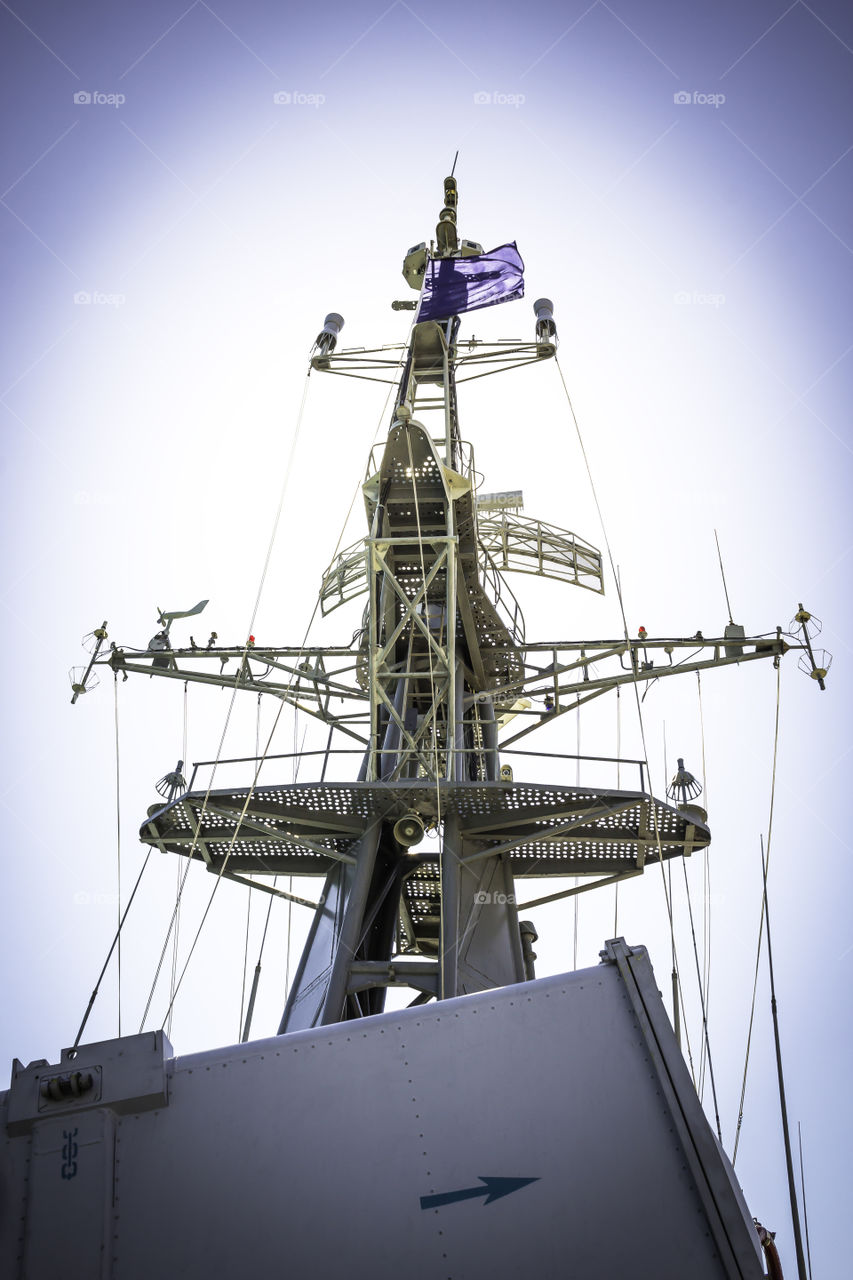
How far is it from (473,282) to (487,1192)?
40.6 ft

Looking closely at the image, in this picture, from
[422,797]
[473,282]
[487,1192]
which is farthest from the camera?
[473,282]

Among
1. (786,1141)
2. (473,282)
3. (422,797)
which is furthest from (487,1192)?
(473,282)

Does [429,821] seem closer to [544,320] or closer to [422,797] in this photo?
[422,797]

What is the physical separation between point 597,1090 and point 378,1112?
0.98m

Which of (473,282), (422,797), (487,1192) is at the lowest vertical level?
(487,1192)

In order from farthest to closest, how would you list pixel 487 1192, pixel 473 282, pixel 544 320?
pixel 544 320 → pixel 473 282 → pixel 487 1192

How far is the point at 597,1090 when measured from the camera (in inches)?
177

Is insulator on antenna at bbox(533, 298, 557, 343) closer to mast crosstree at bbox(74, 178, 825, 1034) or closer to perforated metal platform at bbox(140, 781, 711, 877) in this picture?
mast crosstree at bbox(74, 178, 825, 1034)

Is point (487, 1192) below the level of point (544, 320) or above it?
below

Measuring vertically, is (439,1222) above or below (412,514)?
below

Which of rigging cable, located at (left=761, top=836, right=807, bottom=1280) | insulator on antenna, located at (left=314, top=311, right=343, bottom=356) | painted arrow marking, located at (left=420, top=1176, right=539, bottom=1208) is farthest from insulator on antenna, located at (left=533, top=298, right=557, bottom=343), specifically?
painted arrow marking, located at (left=420, top=1176, right=539, bottom=1208)

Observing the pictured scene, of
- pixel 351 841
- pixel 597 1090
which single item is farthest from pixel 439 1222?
pixel 351 841

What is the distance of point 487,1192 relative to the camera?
4.26 m

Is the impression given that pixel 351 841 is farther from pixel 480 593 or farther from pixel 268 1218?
pixel 268 1218
